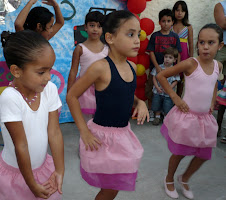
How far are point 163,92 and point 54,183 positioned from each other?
3.13 m

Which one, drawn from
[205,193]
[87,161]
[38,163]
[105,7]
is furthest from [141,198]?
[105,7]

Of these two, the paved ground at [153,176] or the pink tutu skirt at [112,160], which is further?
the paved ground at [153,176]

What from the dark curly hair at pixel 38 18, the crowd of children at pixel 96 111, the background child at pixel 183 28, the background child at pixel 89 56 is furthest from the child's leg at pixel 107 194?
the background child at pixel 183 28

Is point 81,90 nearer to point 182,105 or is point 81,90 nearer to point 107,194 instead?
point 107,194

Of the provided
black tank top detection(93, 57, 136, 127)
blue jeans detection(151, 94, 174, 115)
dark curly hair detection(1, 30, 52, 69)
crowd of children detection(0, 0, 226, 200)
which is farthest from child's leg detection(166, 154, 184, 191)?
blue jeans detection(151, 94, 174, 115)

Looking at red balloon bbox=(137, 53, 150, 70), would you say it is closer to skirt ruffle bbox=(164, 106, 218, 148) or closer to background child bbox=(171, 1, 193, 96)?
background child bbox=(171, 1, 193, 96)

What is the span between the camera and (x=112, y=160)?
5.48ft

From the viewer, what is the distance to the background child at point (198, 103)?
2254mm

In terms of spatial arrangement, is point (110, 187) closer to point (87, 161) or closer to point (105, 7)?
point (87, 161)

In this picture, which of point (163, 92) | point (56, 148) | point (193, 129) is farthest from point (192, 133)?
point (163, 92)

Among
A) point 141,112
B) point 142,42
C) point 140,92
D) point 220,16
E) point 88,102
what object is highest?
point 220,16

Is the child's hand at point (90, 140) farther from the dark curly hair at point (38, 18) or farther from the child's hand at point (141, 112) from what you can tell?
the dark curly hair at point (38, 18)

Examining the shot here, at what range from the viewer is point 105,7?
13.3ft

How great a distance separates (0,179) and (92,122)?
705mm
